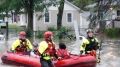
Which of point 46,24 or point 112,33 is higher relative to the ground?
point 46,24

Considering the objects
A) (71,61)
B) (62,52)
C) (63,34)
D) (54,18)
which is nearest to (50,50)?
(62,52)

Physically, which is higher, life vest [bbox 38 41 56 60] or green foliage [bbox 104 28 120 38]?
life vest [bbox 38 41 56 60]

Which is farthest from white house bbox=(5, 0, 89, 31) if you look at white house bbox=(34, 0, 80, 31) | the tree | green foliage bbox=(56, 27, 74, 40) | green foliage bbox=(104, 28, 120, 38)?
green foliage bbox=(56, 27, 74, 40)

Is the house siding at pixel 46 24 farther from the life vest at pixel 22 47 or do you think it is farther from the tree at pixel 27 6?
the life vest at pixel 22 47

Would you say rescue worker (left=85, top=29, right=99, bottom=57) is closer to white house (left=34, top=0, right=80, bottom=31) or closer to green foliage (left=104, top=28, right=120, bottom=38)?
green foliage (left=104, top=28, right=120, bottom=38)

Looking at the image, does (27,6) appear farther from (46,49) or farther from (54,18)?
(46,49)

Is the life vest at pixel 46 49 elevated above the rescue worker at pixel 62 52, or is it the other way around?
the life vest at pixel 46 49

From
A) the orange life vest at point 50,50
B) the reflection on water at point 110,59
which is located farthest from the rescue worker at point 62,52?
the reflection on water at point 110,59

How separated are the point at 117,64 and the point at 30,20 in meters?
28.4

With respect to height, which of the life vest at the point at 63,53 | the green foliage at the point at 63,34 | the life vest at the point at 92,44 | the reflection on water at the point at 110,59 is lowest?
the reflection on water at the point at 110,59

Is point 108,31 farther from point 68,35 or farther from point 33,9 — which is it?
point 33,9

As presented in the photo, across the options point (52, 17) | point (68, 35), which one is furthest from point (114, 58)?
point (52, 17)

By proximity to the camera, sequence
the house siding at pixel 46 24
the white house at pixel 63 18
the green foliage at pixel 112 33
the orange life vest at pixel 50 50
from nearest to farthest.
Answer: the orange life vest at pixel 50 50
the green foliage at pixel 112 33
the house siding at pixel 46 24
the white house at pixel 63 18

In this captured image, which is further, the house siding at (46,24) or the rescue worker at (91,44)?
the house siding at (46,24)
